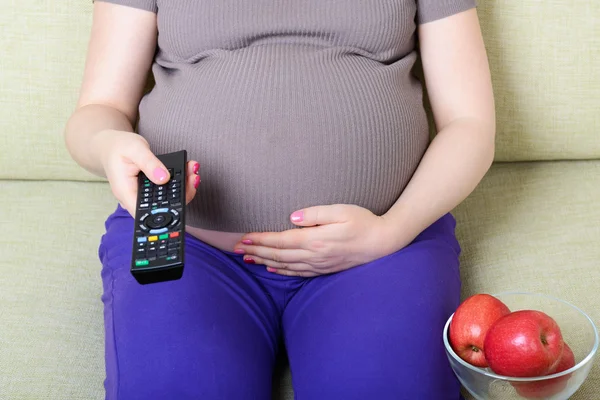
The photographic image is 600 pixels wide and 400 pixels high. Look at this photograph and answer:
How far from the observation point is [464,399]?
0.96 meters

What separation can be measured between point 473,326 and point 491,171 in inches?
25.6

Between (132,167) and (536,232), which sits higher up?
(132,167)

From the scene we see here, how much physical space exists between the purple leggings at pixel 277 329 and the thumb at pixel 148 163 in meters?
0.15

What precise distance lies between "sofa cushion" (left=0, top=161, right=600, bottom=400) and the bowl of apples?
0.36 feet

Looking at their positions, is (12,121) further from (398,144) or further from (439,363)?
(439,363)

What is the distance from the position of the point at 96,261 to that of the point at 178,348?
438 mm

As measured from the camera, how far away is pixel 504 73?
1.36 metres

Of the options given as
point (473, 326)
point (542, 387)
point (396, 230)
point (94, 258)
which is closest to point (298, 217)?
point (396, 230)

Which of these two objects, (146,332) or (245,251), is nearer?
(146,332)

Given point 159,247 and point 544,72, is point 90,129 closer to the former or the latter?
point 159,247

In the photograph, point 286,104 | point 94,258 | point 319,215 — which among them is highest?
point 286,104

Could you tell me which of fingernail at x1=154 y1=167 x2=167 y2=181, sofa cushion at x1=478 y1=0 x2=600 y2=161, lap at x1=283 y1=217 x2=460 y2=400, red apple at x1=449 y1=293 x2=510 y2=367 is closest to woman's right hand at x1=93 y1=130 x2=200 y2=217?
fingernail at x1=154 y1=167 x2=167 y2=181

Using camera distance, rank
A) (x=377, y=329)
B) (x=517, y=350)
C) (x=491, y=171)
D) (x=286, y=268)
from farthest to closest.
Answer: (x=491, y=171), (x=286, y=268), (x=377, y=329), (x=517, y=350)

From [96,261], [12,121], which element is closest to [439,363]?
[96,261]
